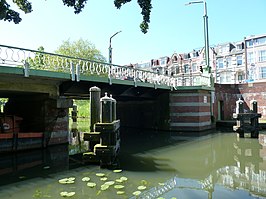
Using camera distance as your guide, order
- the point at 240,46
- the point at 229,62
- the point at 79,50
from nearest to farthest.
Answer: the point at 79,50
the point at 240,46
the point at 229,62

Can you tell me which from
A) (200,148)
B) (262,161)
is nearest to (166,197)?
(262,161)

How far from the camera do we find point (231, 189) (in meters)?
5.50

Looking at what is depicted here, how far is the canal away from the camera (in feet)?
17.3

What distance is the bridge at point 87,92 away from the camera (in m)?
10.7

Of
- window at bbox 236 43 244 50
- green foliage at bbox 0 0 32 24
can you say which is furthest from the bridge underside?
window at bbox 236 43 244 50

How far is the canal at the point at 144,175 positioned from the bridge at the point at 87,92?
9.16ft

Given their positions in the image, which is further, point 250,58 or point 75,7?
point 250,58

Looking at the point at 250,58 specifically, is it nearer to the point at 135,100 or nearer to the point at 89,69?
the point at 135,100

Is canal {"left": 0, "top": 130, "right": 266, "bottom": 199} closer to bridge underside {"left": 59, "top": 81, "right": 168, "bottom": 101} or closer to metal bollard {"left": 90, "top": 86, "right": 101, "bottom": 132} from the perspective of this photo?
metal bollard {"left": 90, "top": 86, "right": 101, "bottom": 132}

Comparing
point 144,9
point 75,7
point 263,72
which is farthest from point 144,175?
point 263,72

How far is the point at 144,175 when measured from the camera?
6574 mm

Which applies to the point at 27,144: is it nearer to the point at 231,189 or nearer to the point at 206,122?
the point at 231,189

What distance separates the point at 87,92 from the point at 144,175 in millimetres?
8918

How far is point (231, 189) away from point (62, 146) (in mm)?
8828
